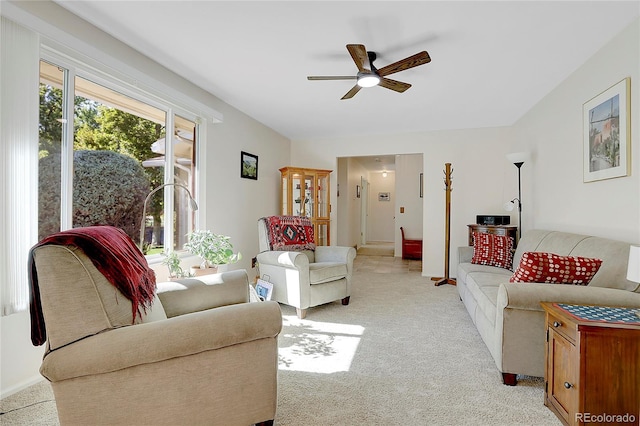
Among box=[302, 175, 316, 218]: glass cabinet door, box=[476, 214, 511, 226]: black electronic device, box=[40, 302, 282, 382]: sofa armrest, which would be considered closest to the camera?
box=[40, 302, 282, 382]: sofa armrest

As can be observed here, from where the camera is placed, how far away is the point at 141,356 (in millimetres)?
1146

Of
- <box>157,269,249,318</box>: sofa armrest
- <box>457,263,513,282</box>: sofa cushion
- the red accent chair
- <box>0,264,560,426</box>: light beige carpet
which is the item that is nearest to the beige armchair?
<box>157,269,249,318</box>: sofa armrest

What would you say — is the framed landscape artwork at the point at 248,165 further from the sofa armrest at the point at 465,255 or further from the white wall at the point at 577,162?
the white wall at the point at 577,162

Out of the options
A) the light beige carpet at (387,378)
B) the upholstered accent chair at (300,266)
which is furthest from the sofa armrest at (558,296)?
the upholstered accent chair at (300,266)

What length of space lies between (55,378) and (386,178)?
977 cm

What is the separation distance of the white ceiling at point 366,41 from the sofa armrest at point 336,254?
5.72ft

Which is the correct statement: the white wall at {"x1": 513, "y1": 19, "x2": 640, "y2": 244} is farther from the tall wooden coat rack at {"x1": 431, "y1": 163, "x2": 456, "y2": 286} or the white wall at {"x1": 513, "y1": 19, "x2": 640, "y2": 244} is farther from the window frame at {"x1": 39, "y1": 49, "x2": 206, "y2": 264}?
the window frame at {"x1": 39, "y1": 49, "x2": 206, "y2": 264}

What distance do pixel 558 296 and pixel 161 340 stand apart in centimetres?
199

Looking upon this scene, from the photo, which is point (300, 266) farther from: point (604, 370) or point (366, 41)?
point (604, 370)

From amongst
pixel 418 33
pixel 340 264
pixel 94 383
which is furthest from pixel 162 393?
pixel 418 33

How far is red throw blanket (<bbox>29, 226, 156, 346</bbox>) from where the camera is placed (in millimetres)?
1151

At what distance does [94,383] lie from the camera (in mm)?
1134

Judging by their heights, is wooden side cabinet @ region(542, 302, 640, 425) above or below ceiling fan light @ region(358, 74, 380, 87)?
below

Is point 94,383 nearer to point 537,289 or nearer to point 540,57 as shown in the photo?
point 537,289
